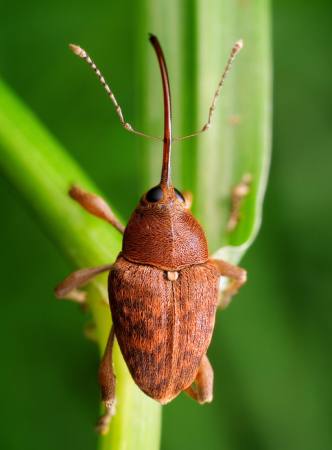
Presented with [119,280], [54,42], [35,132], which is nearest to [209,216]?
[119,280]

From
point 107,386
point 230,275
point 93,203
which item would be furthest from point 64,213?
point 230,275

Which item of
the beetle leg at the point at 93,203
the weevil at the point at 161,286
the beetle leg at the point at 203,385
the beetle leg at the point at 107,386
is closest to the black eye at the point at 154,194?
the weevil at the point at 161,286

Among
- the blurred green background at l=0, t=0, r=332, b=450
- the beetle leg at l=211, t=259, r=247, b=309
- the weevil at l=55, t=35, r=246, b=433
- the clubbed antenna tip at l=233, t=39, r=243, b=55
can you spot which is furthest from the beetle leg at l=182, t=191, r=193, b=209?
the blurred green background at l=0, t=0, r=332, b=450

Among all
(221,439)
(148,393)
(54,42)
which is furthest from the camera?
(54,42)

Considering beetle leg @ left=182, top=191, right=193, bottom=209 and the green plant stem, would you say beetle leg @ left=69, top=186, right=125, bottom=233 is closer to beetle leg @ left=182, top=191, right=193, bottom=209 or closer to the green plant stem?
the green plant stem

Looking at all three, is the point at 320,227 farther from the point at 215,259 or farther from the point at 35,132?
the point at 35,132
